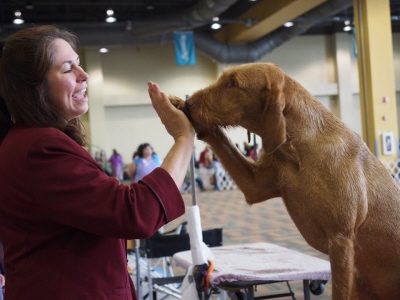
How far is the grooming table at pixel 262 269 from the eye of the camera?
9.39 feet

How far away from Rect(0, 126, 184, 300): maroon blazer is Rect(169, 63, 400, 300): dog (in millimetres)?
259

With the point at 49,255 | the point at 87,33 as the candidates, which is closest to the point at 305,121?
the point at 49,255

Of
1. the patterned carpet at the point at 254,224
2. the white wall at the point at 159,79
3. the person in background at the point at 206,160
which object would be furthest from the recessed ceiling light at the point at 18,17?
the patterned carpet at the point at 254,224

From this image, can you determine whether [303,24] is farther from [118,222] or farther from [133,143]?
[118,222]

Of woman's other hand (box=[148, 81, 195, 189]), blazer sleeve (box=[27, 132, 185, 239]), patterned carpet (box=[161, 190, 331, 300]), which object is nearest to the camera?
blazer sleeve (box=[27, 132, 185, 239])

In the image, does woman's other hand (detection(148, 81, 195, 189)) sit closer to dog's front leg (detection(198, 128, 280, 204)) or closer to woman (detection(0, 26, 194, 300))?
woman (detection(0, 26, 194, 300))

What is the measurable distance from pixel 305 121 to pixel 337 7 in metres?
13.7

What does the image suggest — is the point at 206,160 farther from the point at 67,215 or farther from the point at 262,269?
the point at 67,215

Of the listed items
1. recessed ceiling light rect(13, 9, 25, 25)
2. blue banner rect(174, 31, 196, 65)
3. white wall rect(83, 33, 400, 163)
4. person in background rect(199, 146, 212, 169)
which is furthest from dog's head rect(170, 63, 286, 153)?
white wall rect(83, 33, 400, 163)

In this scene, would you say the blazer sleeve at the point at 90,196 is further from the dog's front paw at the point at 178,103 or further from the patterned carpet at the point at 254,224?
the patterned carpet at the point at 254,224

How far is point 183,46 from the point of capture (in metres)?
16.2

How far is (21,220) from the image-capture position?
1.34 metres

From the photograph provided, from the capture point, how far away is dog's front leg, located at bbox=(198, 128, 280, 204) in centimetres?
154

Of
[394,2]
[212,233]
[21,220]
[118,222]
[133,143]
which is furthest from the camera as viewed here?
[133,143]
